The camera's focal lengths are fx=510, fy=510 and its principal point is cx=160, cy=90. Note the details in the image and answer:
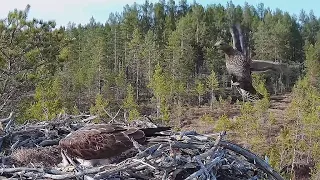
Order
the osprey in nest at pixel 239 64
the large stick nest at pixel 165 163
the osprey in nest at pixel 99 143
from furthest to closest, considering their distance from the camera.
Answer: the osprey in nest at pixel 239 64 → the osprey in nest at pixel 99 143 → the large stick nest at pixel 165 163

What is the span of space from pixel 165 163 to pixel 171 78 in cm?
4032

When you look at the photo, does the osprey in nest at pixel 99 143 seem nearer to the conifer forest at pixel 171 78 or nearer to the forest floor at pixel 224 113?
the conifer forest at pixel 171 78

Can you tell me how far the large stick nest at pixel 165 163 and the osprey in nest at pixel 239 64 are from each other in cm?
148

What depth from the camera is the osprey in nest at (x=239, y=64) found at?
19.7 feet

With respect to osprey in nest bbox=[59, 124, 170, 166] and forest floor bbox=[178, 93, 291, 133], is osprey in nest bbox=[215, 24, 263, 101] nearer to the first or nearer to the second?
osprey in nest bbox=[59, 124, 170, 166]

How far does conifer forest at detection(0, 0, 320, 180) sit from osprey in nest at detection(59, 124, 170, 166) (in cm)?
196

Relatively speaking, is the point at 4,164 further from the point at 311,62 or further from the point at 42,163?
the point at 311,62

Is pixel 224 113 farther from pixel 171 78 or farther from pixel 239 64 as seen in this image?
pixel 239 64

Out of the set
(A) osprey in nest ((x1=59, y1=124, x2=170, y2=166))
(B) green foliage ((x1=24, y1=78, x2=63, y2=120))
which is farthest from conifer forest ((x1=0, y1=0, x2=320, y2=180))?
(A) osprey in nest ((x1=59, y1=124, x2=170, y2=166))

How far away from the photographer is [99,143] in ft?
14.7

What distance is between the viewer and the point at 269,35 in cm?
5894

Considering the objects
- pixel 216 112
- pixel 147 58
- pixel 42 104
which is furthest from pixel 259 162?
pixel 147 58

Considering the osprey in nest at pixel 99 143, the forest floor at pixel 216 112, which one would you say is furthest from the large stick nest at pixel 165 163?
the forest floor at pixel 216 112

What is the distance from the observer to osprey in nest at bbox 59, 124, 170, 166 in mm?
4480
